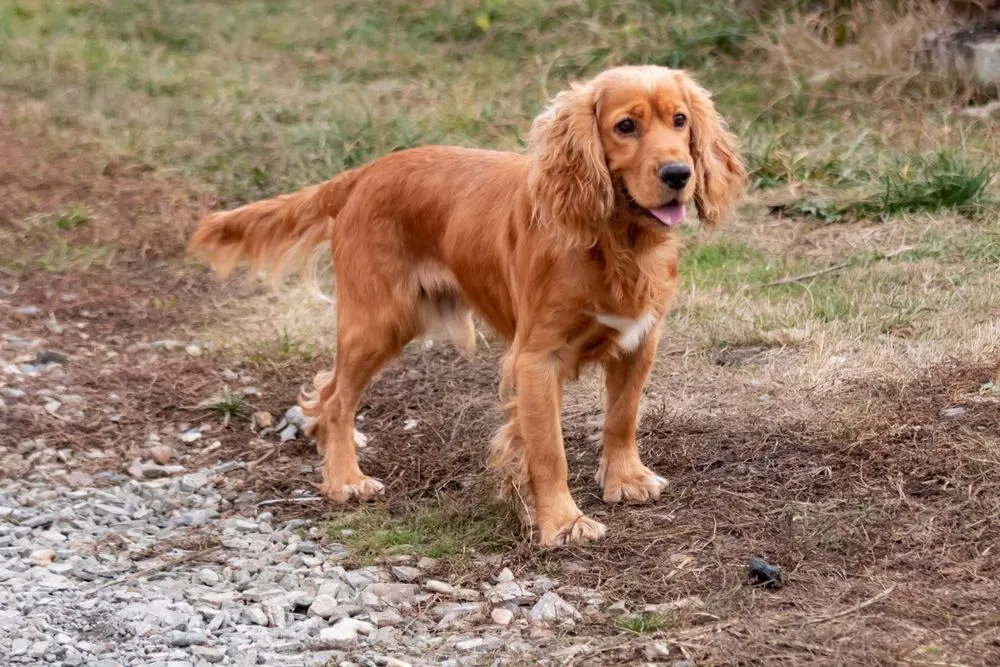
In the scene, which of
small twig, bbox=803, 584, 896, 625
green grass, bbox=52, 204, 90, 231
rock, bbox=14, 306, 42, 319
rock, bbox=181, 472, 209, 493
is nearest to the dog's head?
small twig, bbox=803, 584, 896, 625

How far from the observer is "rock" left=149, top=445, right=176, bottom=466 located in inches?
207

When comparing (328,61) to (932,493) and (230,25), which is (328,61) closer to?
(230,25)

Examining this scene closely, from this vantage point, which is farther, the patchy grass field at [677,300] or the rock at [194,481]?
the rock at [194,481]

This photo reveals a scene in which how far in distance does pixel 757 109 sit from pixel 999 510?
5108 mm

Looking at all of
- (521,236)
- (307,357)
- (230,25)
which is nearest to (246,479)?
(307,357)

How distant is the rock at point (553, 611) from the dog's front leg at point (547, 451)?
15.8 inches

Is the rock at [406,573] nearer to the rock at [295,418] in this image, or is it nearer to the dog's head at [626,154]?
the dog's head at [626,154]

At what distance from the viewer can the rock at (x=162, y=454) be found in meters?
5.25

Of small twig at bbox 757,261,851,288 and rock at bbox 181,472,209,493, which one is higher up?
small twig at bbox 757,261,851,288

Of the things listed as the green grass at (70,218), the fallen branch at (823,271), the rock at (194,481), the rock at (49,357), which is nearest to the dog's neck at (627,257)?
the rock at (194,481)

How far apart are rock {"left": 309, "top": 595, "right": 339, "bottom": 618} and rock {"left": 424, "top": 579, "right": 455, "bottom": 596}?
0.92 ft

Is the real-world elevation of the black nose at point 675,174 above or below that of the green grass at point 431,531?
above

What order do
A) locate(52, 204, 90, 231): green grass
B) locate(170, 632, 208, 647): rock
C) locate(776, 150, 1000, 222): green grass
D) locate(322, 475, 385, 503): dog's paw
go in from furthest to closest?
locate(52, 204, 90, 231): green grass, locate(776, 150, 1000, 222): green grass, locate(322, 475, 385, 503): dog's paw, locate(170, 632, 208, 647): rock

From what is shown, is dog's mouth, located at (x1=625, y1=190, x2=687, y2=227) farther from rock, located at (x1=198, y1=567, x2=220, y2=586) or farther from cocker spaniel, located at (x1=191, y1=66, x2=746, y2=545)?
rock, located at (x1=198, y1=567, x2=220, y2=586)
